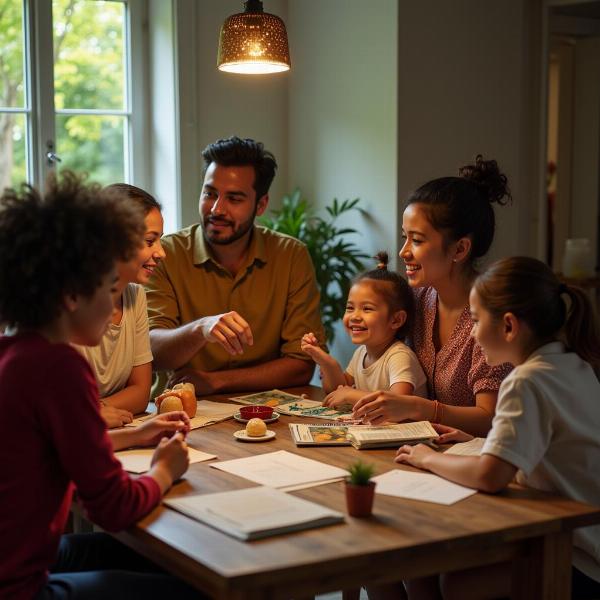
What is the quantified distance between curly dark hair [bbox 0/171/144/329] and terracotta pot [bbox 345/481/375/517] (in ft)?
1.91

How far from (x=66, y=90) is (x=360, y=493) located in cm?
341

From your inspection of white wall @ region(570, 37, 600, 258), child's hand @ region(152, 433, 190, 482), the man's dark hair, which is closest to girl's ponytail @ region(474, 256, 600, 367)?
child's hand @ region(152, 433, 190, 482)

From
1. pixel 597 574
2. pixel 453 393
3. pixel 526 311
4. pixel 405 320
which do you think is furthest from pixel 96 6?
pixel 597 574

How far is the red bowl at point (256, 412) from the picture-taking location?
2.51m

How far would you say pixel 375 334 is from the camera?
2.77 metres

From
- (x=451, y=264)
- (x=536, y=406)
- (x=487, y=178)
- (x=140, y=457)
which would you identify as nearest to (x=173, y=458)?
(x=140, y=457)

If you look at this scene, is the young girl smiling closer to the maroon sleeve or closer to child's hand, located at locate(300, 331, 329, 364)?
child's hand, located at locate(300, 331, 329, 364)

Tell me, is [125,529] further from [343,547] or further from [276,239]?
[276,239]

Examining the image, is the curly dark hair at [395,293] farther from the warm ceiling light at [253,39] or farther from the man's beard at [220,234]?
the warm ceiling light at [253,39]

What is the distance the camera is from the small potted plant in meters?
1.74

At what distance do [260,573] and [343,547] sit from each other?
17cm

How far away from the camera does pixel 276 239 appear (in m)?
3.35

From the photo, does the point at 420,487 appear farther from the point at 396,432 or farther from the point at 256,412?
the point at 256,412

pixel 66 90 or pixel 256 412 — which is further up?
pixel 66 90
